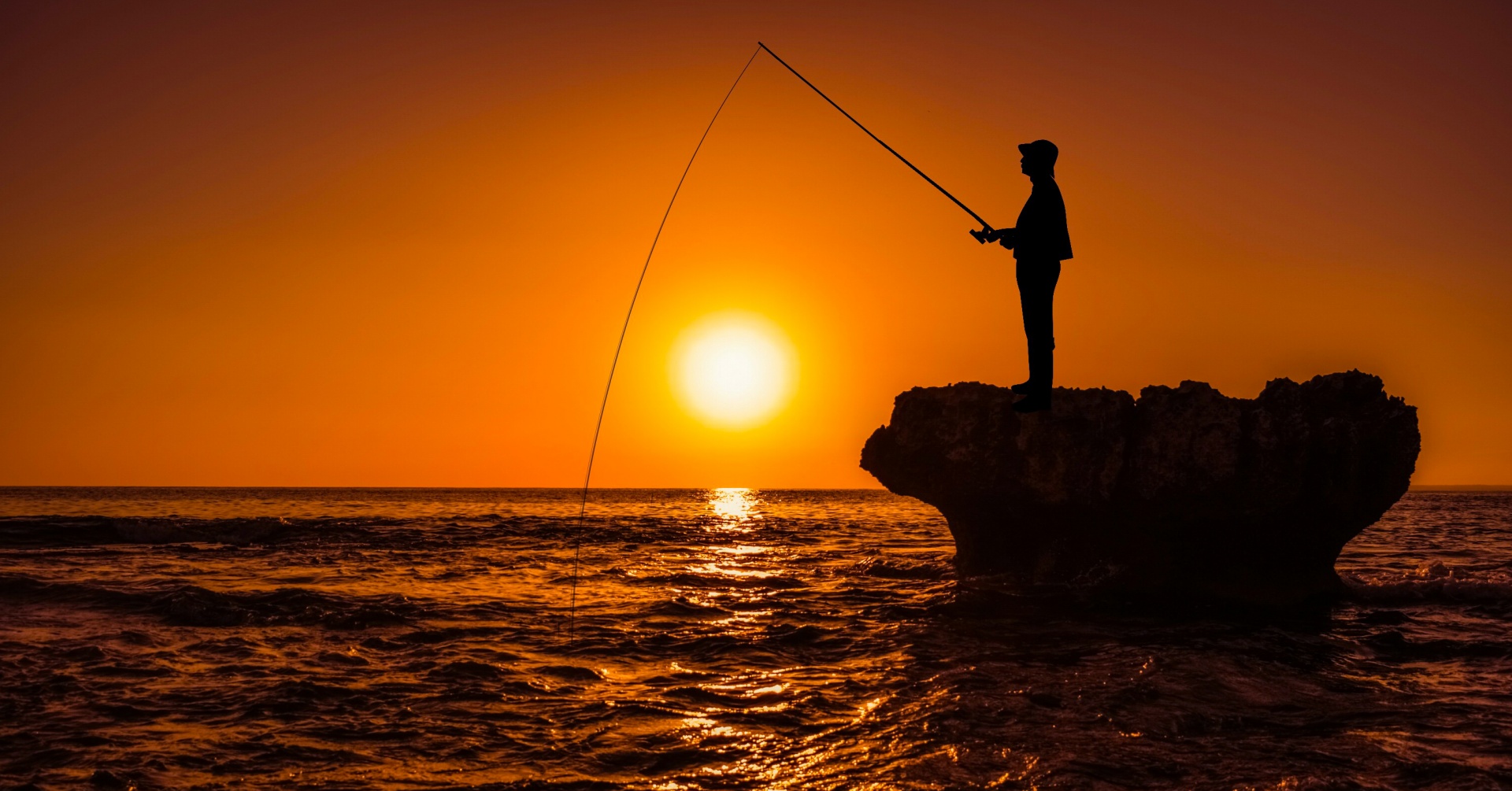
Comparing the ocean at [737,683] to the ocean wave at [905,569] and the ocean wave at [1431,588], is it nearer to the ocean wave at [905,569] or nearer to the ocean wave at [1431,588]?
the ocean wave at [1431,588]

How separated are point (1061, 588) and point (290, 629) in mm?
12738

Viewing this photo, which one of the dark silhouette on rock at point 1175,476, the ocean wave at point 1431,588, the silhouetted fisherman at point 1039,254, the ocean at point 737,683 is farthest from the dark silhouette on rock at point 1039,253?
the ocean wave at point 1431,588

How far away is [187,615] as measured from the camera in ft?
50.1

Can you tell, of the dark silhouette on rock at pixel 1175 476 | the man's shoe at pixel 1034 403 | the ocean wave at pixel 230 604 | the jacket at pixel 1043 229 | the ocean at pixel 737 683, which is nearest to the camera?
the ocean at pixel 737 683

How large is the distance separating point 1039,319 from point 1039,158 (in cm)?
138

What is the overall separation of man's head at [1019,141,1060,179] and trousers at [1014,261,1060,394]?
824 mm

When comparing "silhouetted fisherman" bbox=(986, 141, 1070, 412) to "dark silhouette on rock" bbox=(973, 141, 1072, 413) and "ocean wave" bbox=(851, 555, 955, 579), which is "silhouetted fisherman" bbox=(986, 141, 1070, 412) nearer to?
"dark silhouette on rock" bbox=(973, 141, 1072, 413)

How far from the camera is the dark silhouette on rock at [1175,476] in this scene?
49.7 ft

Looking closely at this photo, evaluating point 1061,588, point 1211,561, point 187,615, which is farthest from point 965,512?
point 187,615

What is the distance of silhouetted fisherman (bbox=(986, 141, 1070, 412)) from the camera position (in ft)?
25.7

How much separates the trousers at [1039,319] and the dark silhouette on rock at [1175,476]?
862cm

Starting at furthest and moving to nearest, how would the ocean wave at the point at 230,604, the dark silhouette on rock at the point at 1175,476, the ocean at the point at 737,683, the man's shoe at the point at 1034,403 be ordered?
the dark silhouette on rock at the point at 1175,476, the ocean wave at the point at 230,604, the man's shoe at the point at 1034,403, the ocean at the point at 737,683

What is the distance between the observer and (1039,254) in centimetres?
783

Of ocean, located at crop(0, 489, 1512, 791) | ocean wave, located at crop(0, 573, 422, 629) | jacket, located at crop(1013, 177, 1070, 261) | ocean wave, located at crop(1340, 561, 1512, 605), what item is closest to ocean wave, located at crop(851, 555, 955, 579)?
ocean, located at crop(0, 489, 1512, 791)
